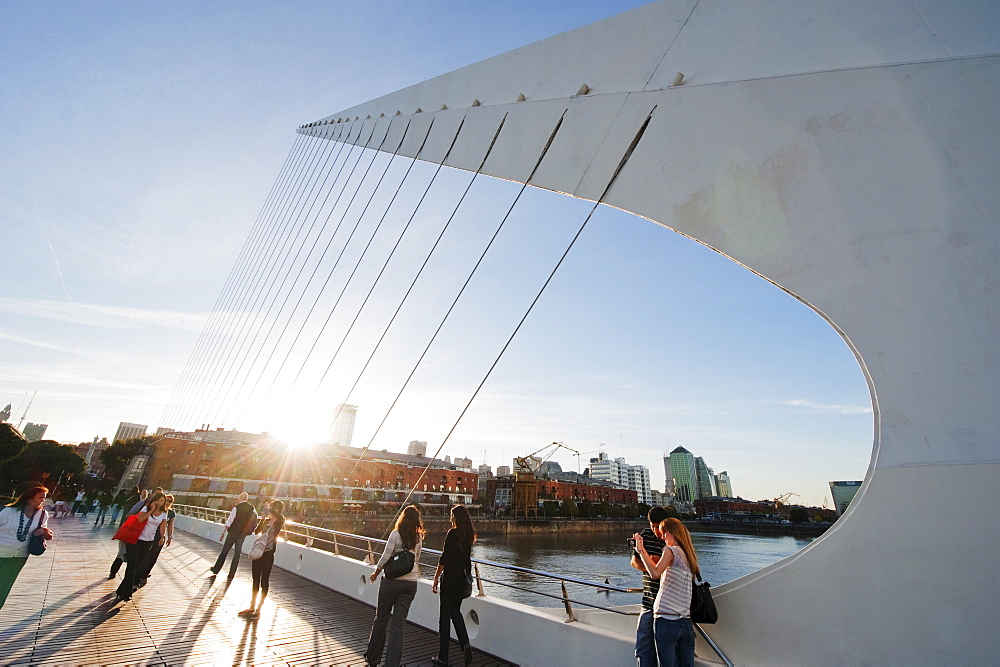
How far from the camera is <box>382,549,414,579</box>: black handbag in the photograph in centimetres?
353

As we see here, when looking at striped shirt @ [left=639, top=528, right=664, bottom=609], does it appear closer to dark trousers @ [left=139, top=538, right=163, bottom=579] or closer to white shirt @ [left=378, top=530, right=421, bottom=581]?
white shirt @ [left=378, top=530, right=421, bottom=581]

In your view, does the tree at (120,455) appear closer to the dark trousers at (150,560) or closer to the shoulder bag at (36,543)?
the dark trousers at (150,560)

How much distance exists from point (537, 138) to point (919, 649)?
18.2 feet

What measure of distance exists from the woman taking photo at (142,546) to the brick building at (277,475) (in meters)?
30.0

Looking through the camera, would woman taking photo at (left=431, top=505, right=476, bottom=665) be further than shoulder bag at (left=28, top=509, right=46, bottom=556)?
Yes

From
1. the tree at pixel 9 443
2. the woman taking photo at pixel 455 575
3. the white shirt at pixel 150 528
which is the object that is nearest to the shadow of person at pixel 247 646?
the woman taking photo at pixel 455 575

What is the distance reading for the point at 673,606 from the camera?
262 centimetres

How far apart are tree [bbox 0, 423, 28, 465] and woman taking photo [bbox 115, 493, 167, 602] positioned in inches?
1670

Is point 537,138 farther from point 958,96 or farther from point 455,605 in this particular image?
point 455,605

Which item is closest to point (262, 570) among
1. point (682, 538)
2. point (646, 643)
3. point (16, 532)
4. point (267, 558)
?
point (267, 558)

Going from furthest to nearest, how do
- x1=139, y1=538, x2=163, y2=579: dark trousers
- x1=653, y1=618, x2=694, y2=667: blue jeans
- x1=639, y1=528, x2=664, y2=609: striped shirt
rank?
x1=139, y1=538, x2=163, y2=579: dark trousers < x1=639, y1=528, x2=664, y2=609: striped shirt < x1=653, y1=618, x2=694, y2=667: blue jeans

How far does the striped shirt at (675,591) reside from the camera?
262 centimetres

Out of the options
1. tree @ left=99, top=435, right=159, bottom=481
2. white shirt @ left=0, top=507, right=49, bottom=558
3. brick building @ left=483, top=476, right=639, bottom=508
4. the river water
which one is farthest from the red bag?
brick building @ left=483, top=476, right=639, bottom=508

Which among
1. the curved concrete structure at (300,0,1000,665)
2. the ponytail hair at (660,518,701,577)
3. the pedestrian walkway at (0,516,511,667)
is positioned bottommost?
the pedestrian walkway at (0,516,511,667)
